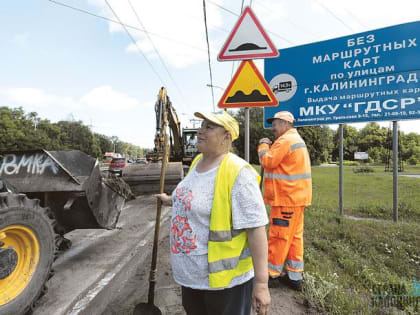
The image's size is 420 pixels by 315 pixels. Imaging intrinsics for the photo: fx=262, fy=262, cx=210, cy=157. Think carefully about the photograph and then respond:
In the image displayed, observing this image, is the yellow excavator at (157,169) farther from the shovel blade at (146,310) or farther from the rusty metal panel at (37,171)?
the shovel blade at (146,310)

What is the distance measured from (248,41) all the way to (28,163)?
9.71 feet

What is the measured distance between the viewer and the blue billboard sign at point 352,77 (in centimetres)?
476

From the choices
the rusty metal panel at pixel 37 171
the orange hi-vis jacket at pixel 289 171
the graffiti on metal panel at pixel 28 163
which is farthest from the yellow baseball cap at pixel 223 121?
the graffiti on metal panel at pixel 28 163

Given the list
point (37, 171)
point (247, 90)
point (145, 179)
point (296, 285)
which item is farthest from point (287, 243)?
point (145, 179)

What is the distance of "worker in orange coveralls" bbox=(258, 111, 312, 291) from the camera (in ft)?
9.11

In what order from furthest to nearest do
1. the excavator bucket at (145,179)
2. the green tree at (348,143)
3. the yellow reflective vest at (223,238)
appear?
1. the green tree at (348,143)
2. the excavator bucket at (145,179)
3. the yellow reflective vest at (223,238)

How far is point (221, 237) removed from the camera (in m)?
1.37

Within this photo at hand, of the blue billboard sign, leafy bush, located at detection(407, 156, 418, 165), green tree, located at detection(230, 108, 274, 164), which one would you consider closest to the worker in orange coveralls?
the blue billboard sign

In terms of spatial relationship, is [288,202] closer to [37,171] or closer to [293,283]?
[293,283]

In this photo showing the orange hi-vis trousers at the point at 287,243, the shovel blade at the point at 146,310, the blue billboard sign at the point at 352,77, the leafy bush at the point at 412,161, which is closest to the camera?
the shovel blade at the point at 146,310

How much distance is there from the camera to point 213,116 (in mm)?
1527

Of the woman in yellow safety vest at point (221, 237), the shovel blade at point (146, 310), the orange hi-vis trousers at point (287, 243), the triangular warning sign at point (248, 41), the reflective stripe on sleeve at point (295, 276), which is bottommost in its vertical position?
the shovel blade at point (146, 310)

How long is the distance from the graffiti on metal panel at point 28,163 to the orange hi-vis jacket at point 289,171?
254 centimetres

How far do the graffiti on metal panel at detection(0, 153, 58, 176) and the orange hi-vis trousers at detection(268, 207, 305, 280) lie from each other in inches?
104
